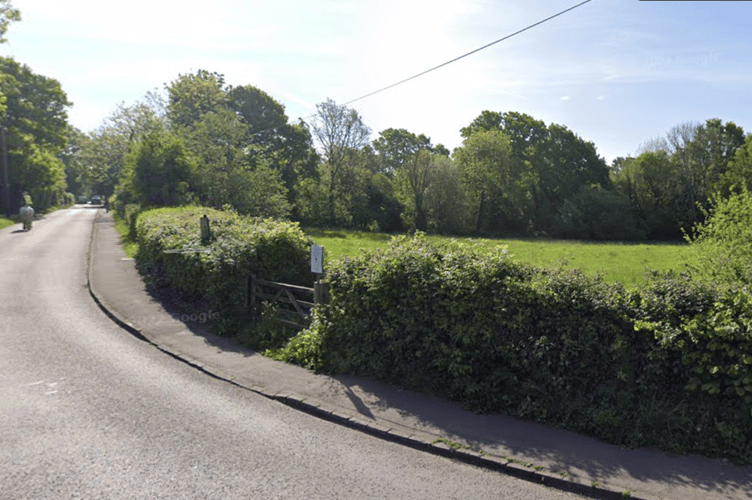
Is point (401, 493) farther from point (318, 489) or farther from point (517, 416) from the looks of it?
point (517, 416)

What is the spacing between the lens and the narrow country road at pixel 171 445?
16.8ft

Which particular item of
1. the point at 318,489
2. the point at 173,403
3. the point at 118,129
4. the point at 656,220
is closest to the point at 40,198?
the point at 118,129

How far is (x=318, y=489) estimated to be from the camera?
5.11 metres

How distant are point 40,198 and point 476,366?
57213 millimetres

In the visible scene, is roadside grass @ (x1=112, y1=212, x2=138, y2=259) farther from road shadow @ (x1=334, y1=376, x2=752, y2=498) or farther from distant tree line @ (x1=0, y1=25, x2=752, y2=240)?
road shadow @ (x1=334, y1=376, x2=752, y2=498)

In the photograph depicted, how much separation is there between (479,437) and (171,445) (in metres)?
3.56

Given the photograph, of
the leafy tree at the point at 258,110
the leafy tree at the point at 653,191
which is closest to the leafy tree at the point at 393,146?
the leafy tree at the point at 258,110

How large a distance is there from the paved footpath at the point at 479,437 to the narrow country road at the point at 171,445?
19 cm

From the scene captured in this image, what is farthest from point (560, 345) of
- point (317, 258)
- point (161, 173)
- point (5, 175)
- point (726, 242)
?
point (5, 175)

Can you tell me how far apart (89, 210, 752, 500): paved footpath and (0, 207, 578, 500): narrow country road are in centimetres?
19

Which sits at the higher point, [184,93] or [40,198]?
[184,93]

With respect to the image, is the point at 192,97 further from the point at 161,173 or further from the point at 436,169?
the point at 436,169

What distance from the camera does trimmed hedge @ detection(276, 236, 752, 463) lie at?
5.64 m

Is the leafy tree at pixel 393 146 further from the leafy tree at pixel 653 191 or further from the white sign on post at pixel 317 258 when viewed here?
the white sign on post at pixel 317 258
